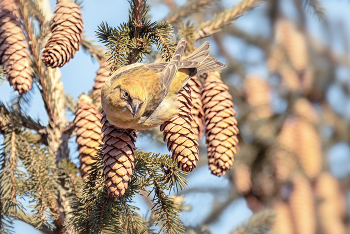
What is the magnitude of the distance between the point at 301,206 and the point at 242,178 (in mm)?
934

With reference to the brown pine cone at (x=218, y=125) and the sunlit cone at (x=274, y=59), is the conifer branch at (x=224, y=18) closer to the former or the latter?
the brown pine cone at (x=218, y=125)

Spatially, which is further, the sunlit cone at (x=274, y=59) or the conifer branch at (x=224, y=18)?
the sunlit cone at (x=274, y=59)

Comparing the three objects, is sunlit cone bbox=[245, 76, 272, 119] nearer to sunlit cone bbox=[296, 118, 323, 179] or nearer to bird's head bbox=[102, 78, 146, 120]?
sunlit cone bbox=[296, 118, 323, 179]

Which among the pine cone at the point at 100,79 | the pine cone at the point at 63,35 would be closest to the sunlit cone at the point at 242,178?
the pine cone at the point at 100,79

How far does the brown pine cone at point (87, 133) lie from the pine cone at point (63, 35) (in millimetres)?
338

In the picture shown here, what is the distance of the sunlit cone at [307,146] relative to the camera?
14.0 ft

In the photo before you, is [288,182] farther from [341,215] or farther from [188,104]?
[188,104]

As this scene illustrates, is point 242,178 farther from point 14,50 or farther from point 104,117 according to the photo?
point 14,50

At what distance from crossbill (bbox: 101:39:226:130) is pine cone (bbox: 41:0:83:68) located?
24 cm

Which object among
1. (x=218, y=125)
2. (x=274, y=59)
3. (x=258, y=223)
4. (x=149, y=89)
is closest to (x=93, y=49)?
(x=149, y=89)

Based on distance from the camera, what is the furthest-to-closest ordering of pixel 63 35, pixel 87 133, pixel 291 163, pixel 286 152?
pixel 291 163
pixel 286 152
pixel 87 133
pixel 63 35

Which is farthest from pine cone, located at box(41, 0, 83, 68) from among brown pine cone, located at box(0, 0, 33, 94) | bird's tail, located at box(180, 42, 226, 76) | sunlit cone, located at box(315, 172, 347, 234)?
sunlit cone, located at box(315, 172, 347, 234)

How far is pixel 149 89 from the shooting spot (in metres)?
1.98

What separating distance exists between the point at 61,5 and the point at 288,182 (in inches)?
116
